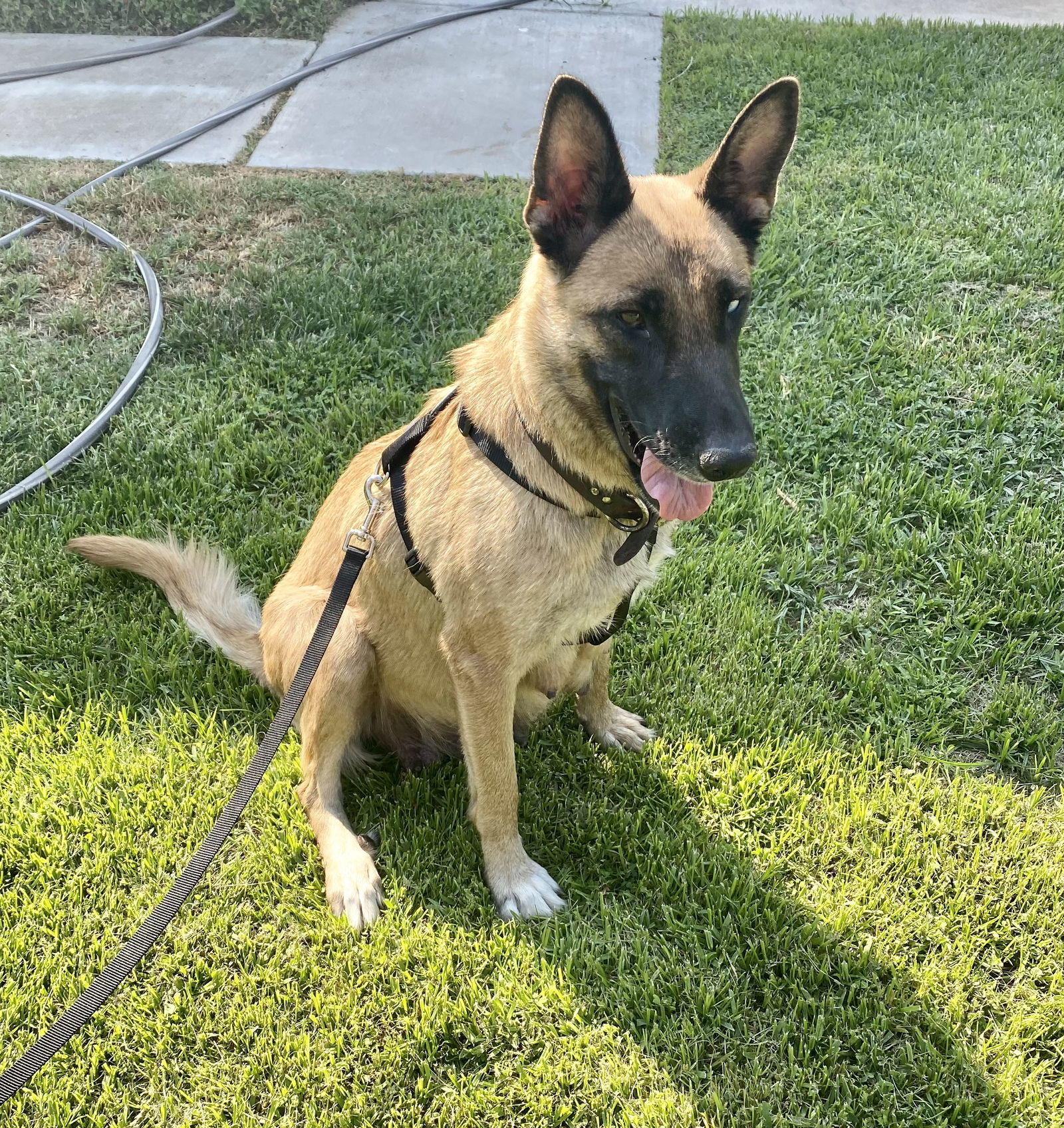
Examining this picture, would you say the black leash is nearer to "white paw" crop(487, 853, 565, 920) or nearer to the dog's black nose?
"white paw" crop(487, 853, 565, 920)

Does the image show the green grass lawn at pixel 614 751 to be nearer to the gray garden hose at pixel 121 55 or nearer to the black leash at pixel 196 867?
the black leash at pixel 196 867

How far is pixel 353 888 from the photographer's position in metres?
2.47

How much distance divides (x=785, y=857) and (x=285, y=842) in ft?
5.08

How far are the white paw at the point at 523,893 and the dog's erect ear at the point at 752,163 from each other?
187cm

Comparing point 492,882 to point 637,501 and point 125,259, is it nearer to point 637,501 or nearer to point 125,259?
point 637,501

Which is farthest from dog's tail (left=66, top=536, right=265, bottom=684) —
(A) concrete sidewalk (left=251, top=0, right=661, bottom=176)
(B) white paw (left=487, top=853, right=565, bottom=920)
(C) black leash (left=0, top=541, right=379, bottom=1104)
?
(A) concrete sidewalk (left=251, top=0, right=661, bottom=176)

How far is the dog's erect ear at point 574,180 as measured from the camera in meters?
1.93

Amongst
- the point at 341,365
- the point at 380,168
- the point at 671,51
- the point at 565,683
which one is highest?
the point at 671,51

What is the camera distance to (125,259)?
485 centimetres

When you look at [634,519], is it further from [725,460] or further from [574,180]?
[574,180]

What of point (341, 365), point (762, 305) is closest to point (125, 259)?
point (341, 365)

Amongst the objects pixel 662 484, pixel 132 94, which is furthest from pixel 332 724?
pixel 132 94

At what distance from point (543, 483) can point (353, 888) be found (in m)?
1.31

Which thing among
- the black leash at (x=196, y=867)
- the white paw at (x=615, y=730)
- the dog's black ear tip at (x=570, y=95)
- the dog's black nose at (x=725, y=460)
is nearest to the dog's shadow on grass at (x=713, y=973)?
the white paw at (x=615, y=730)
